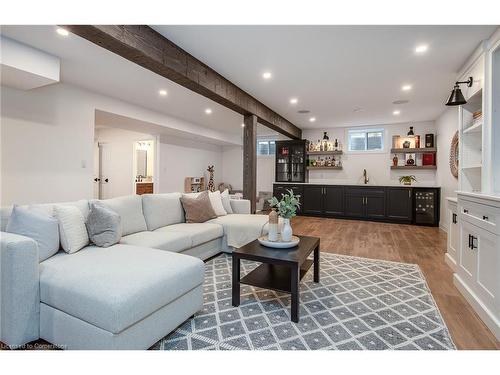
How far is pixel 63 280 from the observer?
1.53 metres

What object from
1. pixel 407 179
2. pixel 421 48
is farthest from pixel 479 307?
pixel 407 179

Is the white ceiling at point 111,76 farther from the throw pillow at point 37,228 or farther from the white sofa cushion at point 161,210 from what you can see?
the throw pillow at point 37,228

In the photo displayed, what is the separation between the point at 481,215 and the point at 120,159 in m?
7.76

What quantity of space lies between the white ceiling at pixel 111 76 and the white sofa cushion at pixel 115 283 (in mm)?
2241

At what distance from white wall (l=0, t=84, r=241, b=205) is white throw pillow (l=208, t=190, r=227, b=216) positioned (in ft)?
6.95

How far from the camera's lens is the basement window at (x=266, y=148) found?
28.7ft

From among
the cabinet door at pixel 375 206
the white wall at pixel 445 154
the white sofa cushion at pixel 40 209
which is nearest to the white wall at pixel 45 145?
the white sofa cushion at pixel 40 209

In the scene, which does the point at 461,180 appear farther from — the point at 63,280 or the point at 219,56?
the point at 63,280

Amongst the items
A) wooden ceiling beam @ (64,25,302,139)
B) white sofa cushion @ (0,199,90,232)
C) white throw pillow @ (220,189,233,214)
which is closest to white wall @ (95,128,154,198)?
white throw pillow @ (220,189,233,214)

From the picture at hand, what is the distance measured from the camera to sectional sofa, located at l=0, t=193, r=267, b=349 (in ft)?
4.51

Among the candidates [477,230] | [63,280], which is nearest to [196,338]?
[63,280]

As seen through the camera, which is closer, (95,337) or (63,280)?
(95,337)

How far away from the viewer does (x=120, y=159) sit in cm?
749

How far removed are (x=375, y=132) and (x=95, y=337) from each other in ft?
23.9
